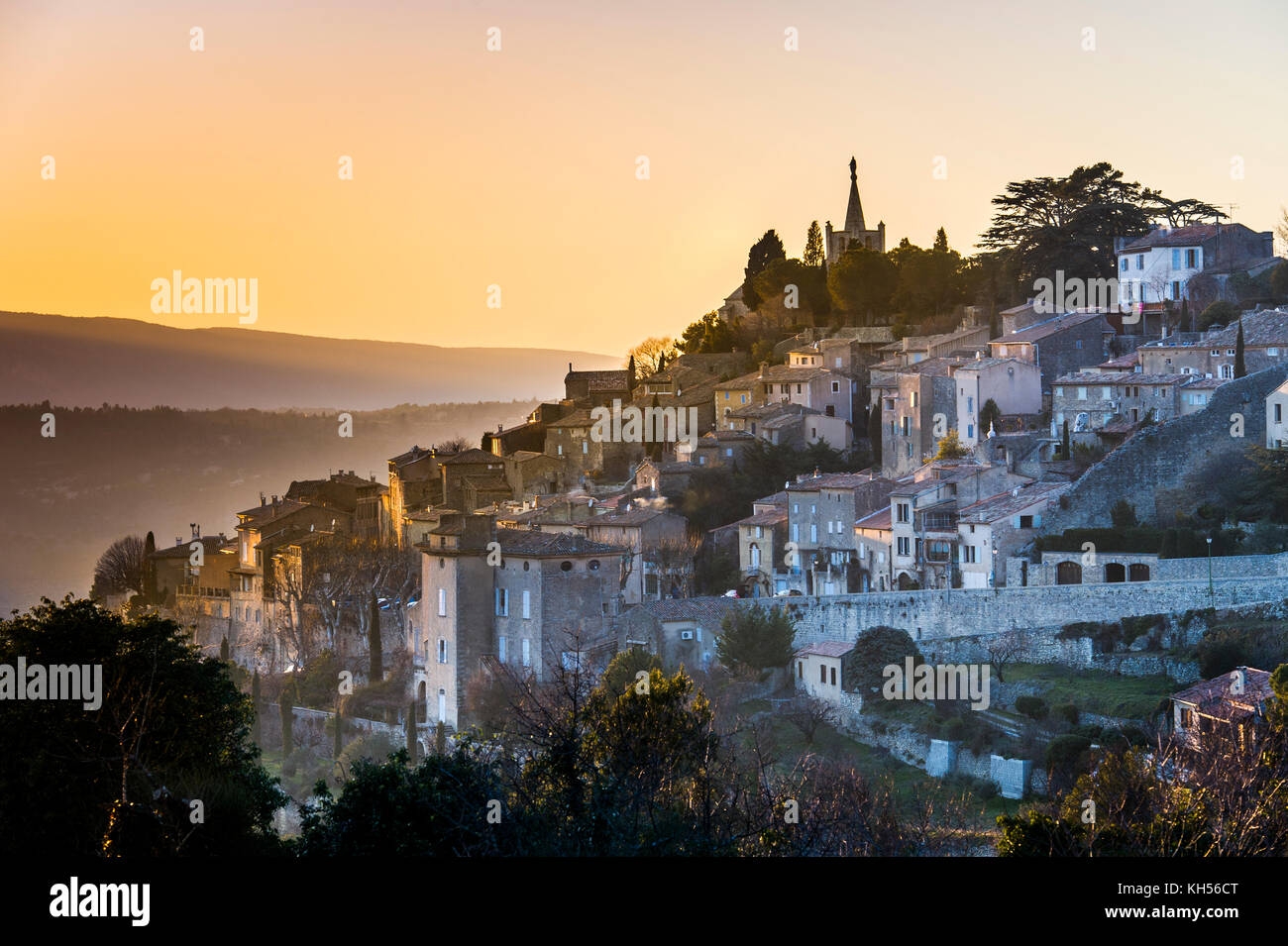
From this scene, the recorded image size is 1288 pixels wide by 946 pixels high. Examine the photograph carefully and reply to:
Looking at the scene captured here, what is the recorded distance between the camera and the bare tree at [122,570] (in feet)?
186

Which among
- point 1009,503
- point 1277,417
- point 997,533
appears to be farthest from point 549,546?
point 1277,417

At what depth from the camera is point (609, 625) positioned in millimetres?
34938

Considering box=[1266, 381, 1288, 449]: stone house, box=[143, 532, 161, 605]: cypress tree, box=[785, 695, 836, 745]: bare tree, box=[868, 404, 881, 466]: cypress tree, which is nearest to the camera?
box=[785, 695, 836, 745]: bare tree

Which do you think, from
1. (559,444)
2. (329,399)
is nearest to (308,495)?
(559,444)

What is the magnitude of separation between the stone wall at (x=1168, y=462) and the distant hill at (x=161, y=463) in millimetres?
50148

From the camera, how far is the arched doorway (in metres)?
33.7

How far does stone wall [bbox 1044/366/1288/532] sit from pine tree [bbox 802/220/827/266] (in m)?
27.2

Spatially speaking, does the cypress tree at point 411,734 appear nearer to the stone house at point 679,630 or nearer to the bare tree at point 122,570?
the stone house at point 679,630

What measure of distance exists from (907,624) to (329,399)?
97.5m

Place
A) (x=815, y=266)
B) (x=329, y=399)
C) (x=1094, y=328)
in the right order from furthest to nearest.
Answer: (x=329, y=399) → (x=815, y=266) → (x=1094, y=328)

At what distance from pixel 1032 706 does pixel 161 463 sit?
82.6 meters

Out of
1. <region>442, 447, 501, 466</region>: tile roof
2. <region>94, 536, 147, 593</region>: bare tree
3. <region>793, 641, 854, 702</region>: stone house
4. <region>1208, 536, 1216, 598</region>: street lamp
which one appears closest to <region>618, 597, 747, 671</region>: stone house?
<region>793, 641, 854, 702</region>: stone house

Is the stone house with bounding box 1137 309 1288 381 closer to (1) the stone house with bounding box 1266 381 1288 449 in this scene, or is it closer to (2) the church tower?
(1) the stone house with bounding box 1266 381 1288 449
